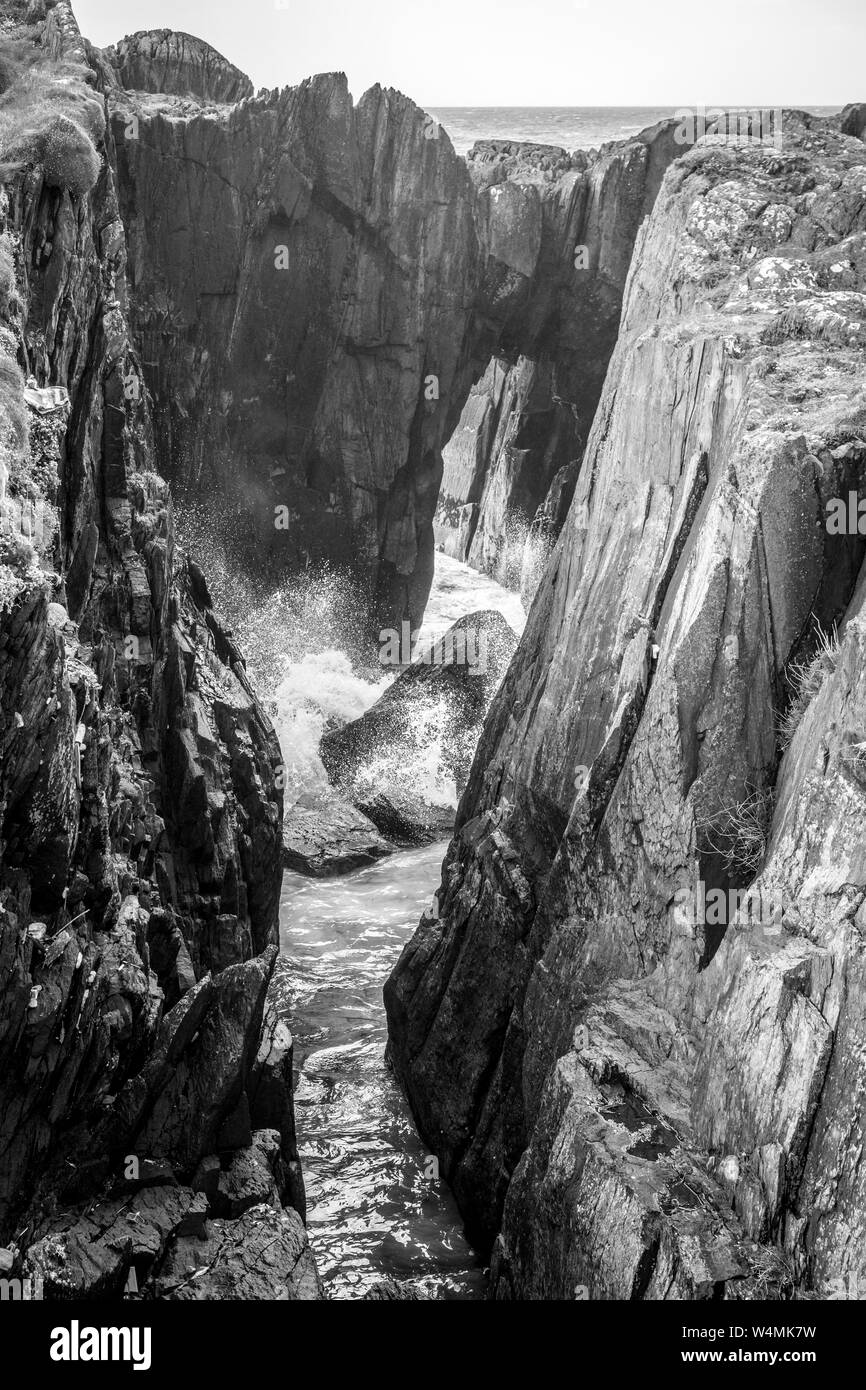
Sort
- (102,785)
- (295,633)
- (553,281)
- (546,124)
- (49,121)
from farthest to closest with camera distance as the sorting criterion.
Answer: (546,124), (553,281), (295,633), (49,121), (102,785)

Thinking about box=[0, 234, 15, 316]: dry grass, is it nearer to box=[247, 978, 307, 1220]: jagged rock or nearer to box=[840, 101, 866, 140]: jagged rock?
box=[247, 978, 307, 1220]: jagged rock

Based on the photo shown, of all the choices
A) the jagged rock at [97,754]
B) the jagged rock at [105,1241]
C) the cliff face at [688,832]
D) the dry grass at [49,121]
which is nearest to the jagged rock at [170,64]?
the jagged rock at [97,754]

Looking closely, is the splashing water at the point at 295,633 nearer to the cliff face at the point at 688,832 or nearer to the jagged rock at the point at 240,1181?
the cliff face at the point at 688,832

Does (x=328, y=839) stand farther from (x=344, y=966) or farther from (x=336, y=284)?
(x=336, y=284)

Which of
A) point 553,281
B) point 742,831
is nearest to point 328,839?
point 742,831

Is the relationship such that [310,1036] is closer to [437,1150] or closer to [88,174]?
[437,1150]
